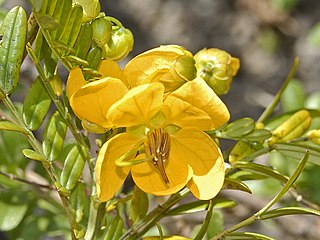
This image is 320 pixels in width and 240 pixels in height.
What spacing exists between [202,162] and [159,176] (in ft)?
0.23

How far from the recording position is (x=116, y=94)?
1024mm

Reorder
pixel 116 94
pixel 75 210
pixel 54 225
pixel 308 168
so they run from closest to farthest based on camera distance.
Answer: pixel 116 94 → pixel 75 210 → pixel 54 225 → pixel 308 168

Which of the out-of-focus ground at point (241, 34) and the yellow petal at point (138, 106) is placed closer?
the yellow petal at point (138, 106)

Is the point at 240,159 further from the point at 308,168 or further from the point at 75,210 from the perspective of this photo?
the point at 308,168

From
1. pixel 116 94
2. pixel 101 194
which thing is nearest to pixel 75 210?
pixel 101 194

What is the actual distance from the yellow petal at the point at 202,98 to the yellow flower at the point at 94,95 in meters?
0.09

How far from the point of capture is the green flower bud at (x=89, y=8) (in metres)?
1.08

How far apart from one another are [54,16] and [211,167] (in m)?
0.34

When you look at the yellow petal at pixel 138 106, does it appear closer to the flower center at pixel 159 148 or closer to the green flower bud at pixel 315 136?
the flower center at pixel 159 148

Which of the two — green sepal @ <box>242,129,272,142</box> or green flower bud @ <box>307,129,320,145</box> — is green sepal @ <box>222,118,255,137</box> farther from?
green flower bud @ <box>307,129,320,145</box>

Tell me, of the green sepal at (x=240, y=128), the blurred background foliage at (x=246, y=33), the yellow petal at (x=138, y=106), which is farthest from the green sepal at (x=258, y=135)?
the blurred background foliage at (x=246, y=33)

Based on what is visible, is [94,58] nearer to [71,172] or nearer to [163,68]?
[163,68]

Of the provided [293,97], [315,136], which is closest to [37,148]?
[315,136]

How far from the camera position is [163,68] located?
1048 millimetres
